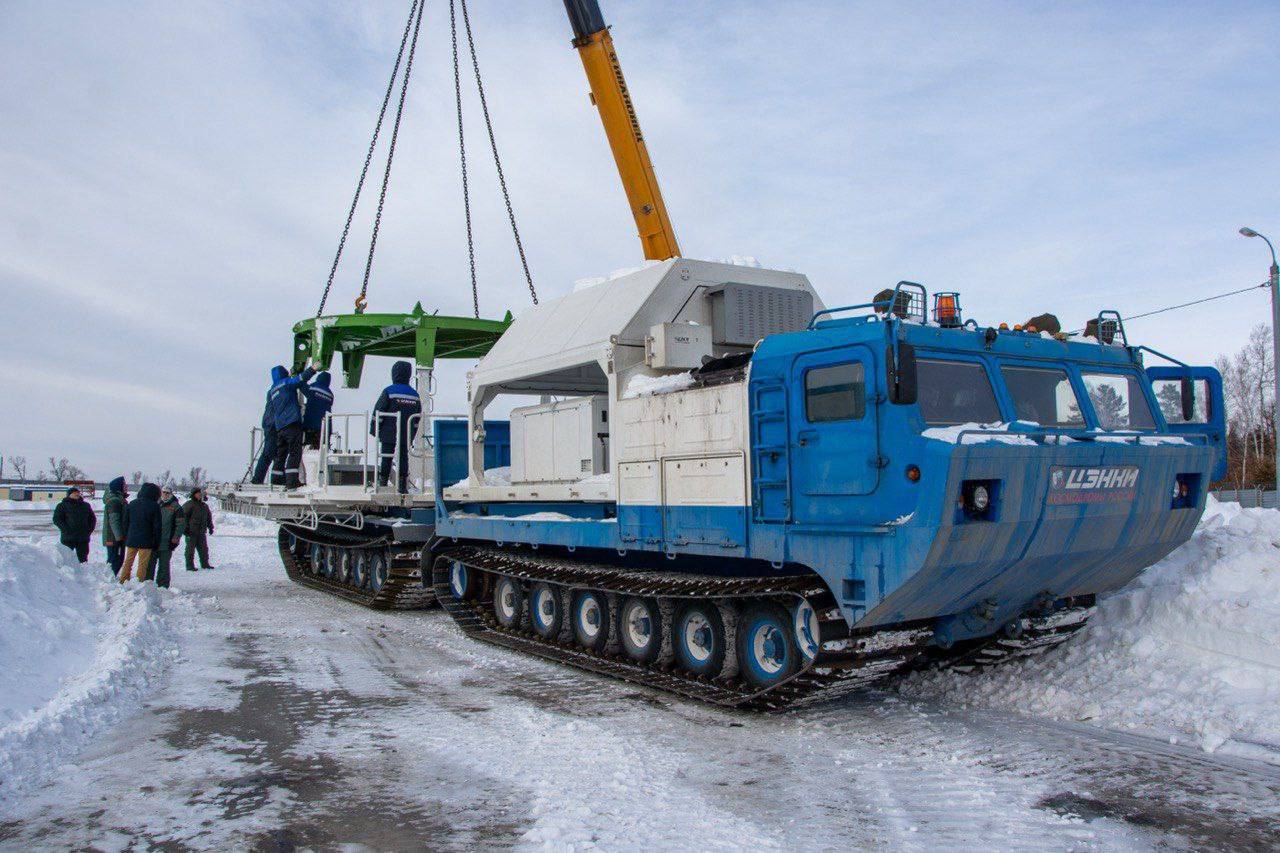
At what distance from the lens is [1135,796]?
5.25 metres

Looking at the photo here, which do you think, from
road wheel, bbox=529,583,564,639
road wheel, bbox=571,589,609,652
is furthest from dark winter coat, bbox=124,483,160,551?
road wheel, bbox=571,589,609,652

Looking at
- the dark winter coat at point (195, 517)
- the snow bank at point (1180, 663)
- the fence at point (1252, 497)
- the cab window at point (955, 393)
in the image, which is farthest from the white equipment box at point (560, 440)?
the fence at point (1252, 497)

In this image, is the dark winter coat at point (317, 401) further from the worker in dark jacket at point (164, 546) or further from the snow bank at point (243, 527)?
the snow bank at point (243, 527)

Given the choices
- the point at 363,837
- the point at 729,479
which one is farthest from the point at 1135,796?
the point at 363,837

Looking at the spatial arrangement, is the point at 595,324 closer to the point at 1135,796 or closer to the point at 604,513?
the point at 604,513

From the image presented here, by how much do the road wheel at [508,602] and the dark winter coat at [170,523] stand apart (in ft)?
21.3

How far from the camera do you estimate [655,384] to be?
27.5 feet

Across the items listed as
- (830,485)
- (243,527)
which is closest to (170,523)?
(830,485)

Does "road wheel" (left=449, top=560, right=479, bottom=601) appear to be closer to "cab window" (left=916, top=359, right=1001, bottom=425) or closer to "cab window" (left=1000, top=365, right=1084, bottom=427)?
"cab window" (left=916, top=359, right=1001, bottom=425)

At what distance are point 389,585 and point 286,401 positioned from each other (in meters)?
3.98

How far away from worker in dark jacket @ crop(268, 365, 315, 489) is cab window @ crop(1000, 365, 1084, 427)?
11502 mm

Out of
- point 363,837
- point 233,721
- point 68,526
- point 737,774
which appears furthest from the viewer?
point 68,526

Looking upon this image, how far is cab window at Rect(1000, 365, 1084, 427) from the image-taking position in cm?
717

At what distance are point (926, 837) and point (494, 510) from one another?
7.10 m
